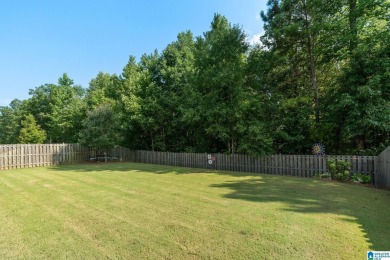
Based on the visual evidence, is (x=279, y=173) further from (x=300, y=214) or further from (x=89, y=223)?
(x=89, y=223)

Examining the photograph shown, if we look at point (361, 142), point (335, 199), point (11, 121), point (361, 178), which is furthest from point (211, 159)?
point (11, 121)

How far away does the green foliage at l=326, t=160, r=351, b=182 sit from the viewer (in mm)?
9695

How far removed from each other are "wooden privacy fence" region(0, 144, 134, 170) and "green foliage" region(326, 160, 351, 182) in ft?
55.8

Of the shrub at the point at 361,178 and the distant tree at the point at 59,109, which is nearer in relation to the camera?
the shrub at the point at 361,178

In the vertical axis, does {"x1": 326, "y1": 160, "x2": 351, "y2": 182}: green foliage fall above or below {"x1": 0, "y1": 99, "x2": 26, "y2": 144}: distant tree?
below

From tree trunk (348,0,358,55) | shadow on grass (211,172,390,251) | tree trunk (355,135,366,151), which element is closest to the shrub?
shadow on grass (211,172,390,251)

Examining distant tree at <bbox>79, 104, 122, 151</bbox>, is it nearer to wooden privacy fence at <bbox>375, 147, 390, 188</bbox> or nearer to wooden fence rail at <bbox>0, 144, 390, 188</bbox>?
wooden fence rail at <bbox>0, 144, 390, 188</bbox>

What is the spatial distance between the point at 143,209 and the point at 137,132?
62.4 feet

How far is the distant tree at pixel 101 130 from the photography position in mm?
19109

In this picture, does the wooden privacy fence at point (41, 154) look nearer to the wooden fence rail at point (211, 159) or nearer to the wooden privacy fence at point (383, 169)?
the wooden fence rail at point (211, 159)

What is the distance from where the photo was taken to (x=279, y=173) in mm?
12438

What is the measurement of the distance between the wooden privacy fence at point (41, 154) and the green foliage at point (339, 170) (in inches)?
670

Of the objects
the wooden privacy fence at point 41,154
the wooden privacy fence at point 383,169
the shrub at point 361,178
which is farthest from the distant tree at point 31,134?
the wooden privacy fence at point 383,169

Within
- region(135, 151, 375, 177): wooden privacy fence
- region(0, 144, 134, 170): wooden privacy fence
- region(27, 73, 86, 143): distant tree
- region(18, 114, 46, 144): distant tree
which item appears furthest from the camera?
region(18, 114, 46, 144): distant tree
